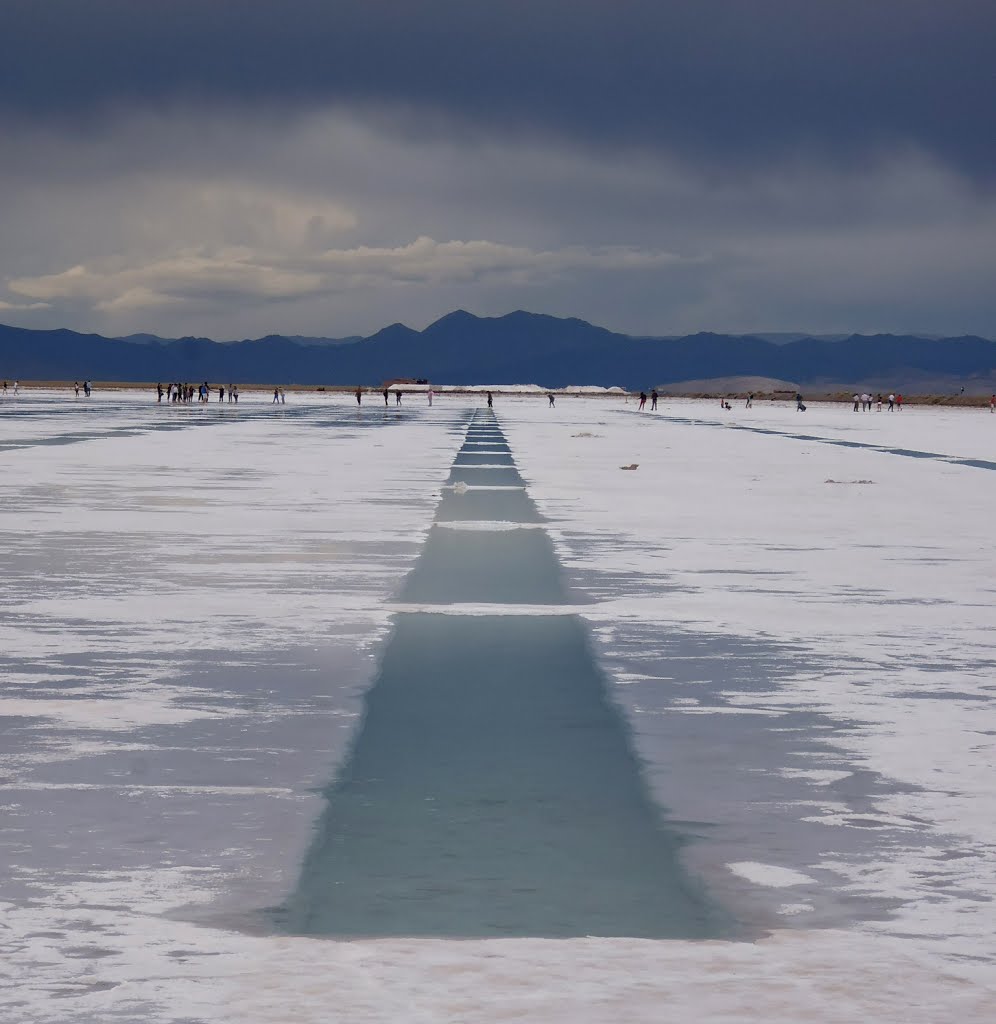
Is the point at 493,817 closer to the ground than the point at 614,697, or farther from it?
farther from it

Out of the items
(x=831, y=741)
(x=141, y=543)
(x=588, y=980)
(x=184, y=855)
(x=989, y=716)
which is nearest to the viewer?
(x=588, y=980)

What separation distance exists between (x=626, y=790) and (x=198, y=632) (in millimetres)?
6067

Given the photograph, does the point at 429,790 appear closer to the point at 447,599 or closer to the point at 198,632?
the point at 198,632

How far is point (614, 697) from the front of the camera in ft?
37.0

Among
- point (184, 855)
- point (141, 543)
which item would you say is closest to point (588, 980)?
point (184, 855)

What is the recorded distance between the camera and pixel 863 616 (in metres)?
15.4

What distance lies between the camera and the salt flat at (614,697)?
5676 mm

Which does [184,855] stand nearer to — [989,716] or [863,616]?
[989,716]

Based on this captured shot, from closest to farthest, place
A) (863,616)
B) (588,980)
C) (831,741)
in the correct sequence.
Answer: (588,980) → (831,741) → (863,616)

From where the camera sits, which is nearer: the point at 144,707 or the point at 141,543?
the point at 144,707

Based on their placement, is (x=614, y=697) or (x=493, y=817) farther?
(x=614, y=697)

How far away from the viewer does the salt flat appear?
568cm

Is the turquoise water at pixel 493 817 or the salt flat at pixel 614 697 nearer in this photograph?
the salt flat at pixel 614 697

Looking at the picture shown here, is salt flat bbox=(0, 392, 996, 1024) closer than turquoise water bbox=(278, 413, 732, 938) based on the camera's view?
Yes
